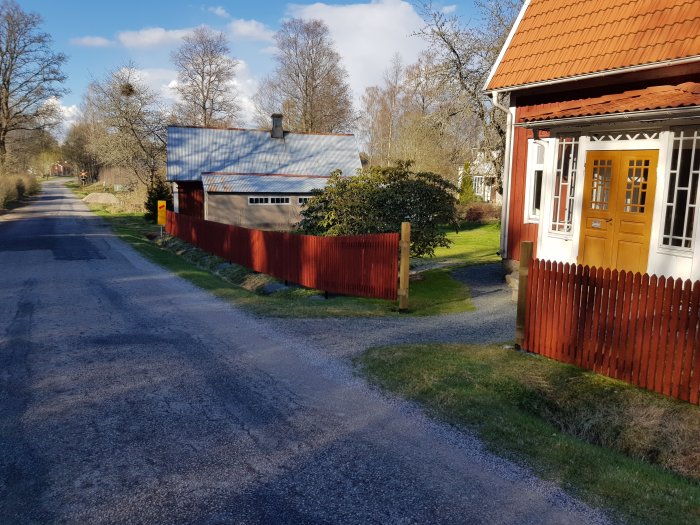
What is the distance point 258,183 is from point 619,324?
27.6 meters

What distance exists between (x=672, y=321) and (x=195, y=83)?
63.2m

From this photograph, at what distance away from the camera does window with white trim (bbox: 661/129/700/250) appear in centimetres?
777

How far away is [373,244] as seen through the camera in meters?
11.2

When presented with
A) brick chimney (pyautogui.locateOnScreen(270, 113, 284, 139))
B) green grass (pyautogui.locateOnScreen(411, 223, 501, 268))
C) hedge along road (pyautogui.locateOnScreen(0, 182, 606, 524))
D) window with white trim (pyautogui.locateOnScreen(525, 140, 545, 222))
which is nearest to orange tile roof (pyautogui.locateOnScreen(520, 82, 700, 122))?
window with white trim (pyautogui.locateOnScreen(525, 140, 545, 222))

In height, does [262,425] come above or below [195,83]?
below

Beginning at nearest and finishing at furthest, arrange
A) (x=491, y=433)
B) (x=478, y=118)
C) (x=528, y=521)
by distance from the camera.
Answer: (x=528, y=521) < (x=491, y=433) < (x=478, y=118)

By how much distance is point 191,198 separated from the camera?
32.3m

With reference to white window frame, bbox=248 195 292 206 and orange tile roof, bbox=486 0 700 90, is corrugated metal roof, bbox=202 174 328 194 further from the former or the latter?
orange tile roof, bbox=486 0 700 90

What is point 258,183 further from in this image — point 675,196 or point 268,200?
point 675,196

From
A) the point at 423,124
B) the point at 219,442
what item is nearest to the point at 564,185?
the point at 219,442

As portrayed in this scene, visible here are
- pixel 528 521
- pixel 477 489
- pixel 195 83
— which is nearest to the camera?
pixel 528 521

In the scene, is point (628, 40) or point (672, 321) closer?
point (672, 321)

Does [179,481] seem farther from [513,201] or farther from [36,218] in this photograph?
[36,218]

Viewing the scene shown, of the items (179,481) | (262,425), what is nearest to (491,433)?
(262,425)
